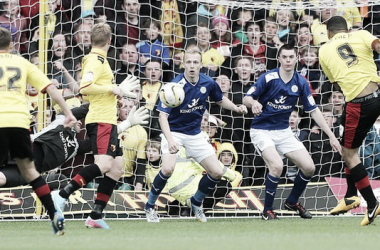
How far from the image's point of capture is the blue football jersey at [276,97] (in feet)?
32.9

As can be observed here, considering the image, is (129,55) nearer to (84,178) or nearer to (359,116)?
(84,178)

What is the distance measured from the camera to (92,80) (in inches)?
341

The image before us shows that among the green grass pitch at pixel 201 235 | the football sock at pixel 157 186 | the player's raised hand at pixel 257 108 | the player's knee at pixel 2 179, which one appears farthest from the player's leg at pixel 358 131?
the player's knee at pixel 2 179

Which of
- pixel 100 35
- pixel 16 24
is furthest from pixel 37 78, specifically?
pixel 16 24

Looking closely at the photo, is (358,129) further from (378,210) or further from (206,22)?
(206,22)

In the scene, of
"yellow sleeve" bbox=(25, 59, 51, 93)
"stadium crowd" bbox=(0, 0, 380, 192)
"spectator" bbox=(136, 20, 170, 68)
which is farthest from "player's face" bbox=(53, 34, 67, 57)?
"yellow sleeve" bbox=(25, 59, 51, 93)

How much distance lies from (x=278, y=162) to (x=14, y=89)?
143 inches

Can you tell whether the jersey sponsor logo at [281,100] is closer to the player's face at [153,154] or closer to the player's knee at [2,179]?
the player's face at [153,154]

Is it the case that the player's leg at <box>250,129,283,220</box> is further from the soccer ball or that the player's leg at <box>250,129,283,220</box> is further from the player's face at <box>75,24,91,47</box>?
the player's face at <box>75,24,91,47</box>

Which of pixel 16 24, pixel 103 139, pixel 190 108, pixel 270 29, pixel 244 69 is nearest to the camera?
pixel 103 139

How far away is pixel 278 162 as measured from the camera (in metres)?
9.80

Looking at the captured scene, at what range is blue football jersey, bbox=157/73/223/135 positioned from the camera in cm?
970

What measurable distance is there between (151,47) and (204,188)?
3244 mm

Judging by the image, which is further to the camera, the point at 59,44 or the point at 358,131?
the point at 59,44
